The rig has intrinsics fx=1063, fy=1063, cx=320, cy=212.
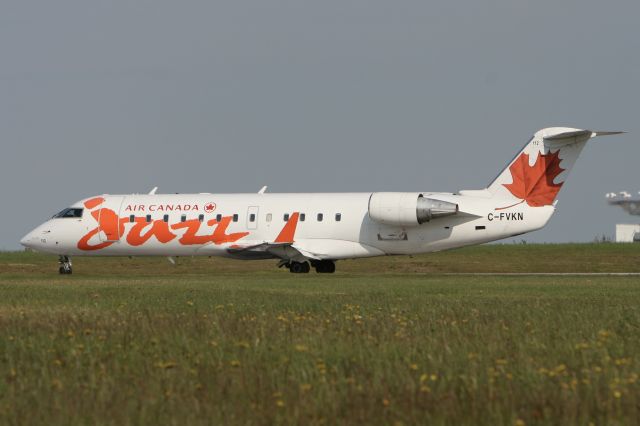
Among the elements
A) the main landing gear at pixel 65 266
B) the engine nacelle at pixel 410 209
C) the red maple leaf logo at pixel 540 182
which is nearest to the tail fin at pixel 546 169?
the red maple leaf logo at pixel 540 182

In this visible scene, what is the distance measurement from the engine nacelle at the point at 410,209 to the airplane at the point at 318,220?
0.13ft

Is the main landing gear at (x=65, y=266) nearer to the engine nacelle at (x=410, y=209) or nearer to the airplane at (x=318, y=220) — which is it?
the airplane at (x=318, y=220)

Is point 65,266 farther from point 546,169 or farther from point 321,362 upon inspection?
point 321,362

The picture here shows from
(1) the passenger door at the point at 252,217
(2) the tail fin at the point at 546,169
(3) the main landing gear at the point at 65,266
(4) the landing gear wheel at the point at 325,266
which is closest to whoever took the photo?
(2) the tail fin at the point at 546,169

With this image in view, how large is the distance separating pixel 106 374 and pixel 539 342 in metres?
5.04

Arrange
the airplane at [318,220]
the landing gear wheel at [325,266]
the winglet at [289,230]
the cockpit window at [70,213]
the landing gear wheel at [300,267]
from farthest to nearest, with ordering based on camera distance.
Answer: the cockpit window at [70,213]
the landing gear wheel at [325,266]
the landing gear wheel at [300,267]
the winglet at [289,230]
the airplane at [318,220]

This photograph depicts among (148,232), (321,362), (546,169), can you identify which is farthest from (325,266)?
(321,362)

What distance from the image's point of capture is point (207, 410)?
8.52 meters

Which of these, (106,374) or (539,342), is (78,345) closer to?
(106,374)

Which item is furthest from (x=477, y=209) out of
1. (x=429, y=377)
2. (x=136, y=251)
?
(x=429, y=377)

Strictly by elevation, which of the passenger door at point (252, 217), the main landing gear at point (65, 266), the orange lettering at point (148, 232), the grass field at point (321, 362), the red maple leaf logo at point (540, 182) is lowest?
the grass field at point (321, 362)

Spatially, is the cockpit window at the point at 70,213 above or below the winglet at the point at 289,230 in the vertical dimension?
above

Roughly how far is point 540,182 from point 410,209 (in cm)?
506

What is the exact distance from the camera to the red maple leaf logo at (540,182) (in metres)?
40.7
